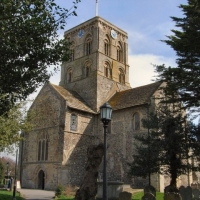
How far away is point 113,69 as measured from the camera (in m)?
40.9

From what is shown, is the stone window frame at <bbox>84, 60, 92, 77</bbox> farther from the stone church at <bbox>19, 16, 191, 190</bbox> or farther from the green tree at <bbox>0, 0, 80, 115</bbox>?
the green tree at <bbox>0, 0, 80, 115</bbox>

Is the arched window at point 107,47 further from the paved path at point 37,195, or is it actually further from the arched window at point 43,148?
the paved path at point 37,195

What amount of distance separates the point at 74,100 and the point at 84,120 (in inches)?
123

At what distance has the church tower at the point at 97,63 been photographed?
37938 millimetres

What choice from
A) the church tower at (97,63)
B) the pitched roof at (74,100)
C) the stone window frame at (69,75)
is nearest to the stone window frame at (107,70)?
the church tower at (97,63)

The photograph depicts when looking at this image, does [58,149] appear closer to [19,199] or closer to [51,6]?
[19,199]

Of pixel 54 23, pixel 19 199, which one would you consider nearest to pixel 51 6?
pixel 54 23

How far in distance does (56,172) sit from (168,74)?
18.2 m

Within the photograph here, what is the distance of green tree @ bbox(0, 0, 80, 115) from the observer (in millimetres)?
8970

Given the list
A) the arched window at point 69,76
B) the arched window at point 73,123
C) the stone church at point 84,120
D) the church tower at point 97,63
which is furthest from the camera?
the arched window at point 69,76

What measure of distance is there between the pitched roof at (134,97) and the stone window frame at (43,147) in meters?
8.68

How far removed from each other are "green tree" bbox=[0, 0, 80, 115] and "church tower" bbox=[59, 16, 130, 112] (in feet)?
83.2

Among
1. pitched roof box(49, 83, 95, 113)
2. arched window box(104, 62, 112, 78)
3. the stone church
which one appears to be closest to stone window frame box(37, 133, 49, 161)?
the stone church

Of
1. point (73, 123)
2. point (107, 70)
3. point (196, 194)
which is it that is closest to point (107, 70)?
point (107, 70)
